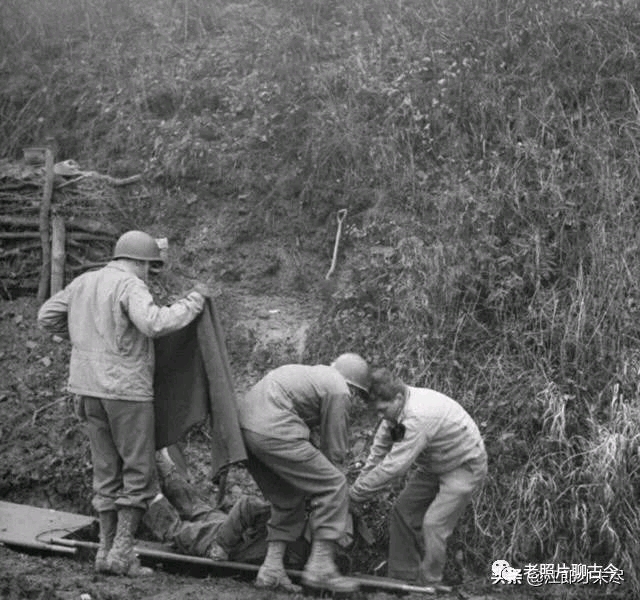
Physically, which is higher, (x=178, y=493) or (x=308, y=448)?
(x=308, y=448)

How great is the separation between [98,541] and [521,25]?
6.58 metres

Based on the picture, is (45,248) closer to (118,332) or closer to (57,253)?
(57,253)

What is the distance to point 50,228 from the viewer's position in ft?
32.6

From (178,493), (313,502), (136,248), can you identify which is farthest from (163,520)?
(136,248)

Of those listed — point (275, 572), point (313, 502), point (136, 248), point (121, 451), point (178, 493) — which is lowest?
point (275, 572)

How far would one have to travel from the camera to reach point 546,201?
361 inches

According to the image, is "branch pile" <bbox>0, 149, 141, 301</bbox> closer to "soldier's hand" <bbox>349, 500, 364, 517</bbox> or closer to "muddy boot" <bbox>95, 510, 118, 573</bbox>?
"muddy boot" <bbox>95, 510, 118, 573</bbox>

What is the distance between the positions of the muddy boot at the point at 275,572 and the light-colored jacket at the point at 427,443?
1.99 feet

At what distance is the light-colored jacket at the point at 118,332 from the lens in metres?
6.69

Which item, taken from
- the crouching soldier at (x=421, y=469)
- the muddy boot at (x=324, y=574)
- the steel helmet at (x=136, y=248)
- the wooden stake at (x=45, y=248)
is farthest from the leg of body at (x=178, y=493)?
the wooden stake at (x=45, y=248)

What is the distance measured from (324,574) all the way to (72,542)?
1.79 m

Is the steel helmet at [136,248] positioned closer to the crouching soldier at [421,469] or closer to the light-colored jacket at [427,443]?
the crouching soldier at [421,469]

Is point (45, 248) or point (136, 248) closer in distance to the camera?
point (136, 248)

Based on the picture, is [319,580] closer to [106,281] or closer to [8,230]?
[106,281]
